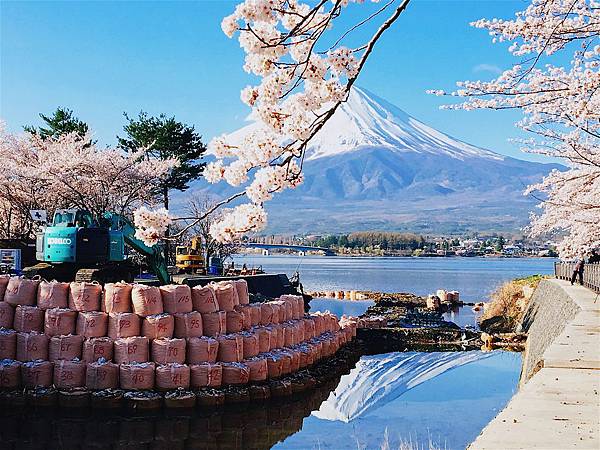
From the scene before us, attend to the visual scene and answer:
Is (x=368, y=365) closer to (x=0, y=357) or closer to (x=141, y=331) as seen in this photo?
(x=141, y=331)

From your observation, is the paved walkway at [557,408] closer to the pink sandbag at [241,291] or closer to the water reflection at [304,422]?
the water reflection at [304,422]

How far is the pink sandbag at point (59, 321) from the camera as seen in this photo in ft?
36.4

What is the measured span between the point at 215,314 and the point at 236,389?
4.42ft

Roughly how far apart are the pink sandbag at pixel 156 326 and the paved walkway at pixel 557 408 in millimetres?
6030

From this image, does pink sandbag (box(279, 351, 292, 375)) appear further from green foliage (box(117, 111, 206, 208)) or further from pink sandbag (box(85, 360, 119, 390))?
green foliage (box(117, 111, 206, 208))

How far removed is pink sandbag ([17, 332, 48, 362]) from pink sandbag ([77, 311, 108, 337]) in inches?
23.0

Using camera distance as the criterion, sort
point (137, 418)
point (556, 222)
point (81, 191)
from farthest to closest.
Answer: point (81, 191)
point (556, 222)
point (137, 418)

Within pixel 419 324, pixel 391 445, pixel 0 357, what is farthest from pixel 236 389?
pixel 419 324

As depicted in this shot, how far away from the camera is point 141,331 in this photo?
442 inches

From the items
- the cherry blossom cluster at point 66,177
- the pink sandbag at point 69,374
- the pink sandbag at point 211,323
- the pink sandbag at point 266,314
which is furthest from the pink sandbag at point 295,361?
the cherry blossom cluster at point 66,177

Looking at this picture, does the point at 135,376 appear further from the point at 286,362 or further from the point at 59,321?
the point at 286,362

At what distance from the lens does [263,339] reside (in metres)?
12.7

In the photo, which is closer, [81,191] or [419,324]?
[419,324]

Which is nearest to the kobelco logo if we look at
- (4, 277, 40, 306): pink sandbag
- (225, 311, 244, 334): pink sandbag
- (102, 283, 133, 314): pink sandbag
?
(4, 277, 40, 306): pink sandbag
